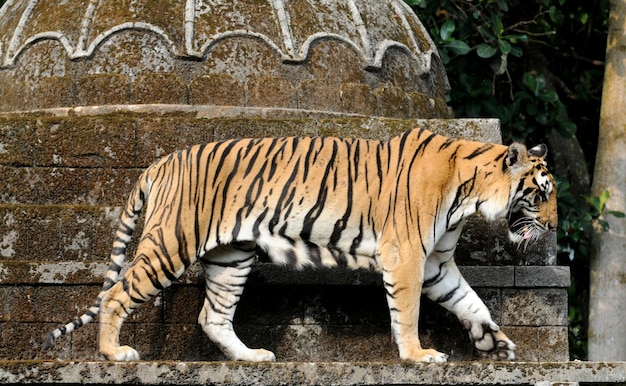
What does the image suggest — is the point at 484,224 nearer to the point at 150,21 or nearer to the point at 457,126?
the point at 457,126

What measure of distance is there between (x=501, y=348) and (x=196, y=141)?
135 inches

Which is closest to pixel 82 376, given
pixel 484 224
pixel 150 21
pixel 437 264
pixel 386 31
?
pixel 437 264

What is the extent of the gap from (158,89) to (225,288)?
3.39 metres

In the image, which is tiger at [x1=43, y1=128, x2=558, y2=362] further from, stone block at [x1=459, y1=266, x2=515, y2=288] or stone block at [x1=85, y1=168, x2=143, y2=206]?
stone block at [x1=85, y1=168, x2=143, y2=206]

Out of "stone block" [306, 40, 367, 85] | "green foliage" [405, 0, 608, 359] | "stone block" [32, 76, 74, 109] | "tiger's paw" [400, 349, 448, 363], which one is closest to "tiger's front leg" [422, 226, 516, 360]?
"tiger's paw" [400, 349, 448, 363]

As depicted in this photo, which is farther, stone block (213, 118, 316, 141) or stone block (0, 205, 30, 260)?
stone block (213, 118, 316, 141)

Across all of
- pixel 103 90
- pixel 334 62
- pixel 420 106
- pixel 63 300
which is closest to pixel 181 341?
pixel 63 300

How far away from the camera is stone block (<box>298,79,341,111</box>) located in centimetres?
1491

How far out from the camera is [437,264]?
1195cm

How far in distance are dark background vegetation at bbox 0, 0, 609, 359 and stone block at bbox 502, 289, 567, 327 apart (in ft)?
21.4

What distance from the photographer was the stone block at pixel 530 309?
12.6 m

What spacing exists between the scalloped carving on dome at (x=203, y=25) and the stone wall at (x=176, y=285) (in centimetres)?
196

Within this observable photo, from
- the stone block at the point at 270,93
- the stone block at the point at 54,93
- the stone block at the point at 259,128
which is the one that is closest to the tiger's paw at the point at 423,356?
the stone block at the point at 259,128

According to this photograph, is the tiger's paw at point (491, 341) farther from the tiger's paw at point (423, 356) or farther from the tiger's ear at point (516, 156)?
the tiger's ear at point (516, 156)
